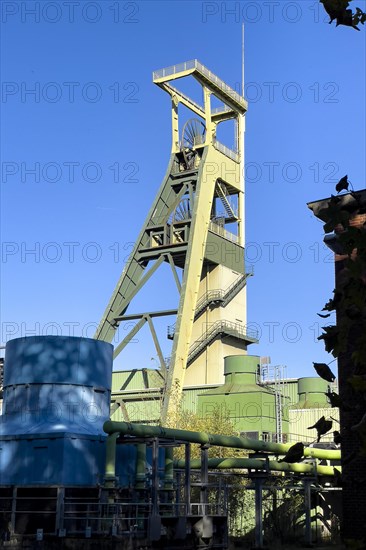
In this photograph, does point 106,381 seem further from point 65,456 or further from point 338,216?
point 338,216

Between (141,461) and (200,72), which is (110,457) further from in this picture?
(200,72)

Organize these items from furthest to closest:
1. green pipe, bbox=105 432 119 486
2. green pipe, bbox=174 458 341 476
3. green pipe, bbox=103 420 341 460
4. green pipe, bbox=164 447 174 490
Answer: green pipe, bbox=174 458 341 476 → green pipe, bbox=164 447 174 490 → green pipe, bbox=105 432 119 486 → green pipe, bbox=103 420 341 460

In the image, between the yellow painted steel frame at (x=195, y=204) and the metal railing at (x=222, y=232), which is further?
the metal railing at (x=222, y=232)

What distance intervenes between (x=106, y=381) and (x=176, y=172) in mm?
32636

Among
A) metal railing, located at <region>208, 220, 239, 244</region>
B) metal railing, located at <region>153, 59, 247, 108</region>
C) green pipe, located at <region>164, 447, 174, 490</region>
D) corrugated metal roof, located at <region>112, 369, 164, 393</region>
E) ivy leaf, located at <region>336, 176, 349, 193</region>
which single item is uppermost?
metal railing, located at <region>153, 59, 247, 108</region>

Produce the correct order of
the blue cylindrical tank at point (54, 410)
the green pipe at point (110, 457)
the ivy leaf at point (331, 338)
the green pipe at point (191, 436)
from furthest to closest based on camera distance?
the blue cylindrical tank at point (54, 410) < the green pipe at point (110, 457) < the green pipe at point (191, 436) < the ivy leaf at point (331, 338)

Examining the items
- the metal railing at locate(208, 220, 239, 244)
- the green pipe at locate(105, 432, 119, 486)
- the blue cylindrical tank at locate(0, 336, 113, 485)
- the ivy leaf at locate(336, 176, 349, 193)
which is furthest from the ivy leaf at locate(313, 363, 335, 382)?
the metal railing at locate(208, 220, 239, 244)

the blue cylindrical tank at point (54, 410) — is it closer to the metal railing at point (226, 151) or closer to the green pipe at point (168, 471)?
the green pipe at point (168, 471)

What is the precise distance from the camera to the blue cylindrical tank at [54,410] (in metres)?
21.0

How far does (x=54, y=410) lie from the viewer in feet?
74.7

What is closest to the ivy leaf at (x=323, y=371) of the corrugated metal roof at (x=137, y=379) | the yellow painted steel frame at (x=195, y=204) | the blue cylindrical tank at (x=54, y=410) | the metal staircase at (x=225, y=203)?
the blue cylindrical tank at (x=54, y=410)

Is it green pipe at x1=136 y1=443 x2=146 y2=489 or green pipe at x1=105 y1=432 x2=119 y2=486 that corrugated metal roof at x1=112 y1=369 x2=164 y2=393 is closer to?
green pipe at x1=136 y1=443 x2=146 y2=489

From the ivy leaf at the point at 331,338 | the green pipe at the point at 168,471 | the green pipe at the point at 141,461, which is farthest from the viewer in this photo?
the green pipe at the point at 168,471

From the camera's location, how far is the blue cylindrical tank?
68.8 feet
